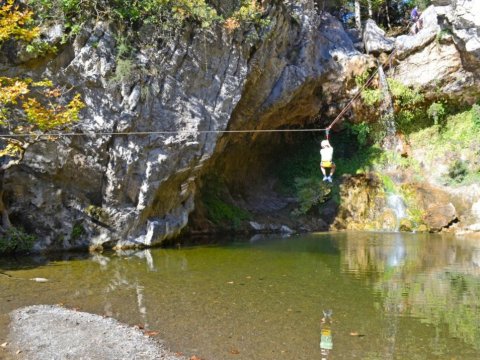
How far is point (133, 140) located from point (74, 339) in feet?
27.3

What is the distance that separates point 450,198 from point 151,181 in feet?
39.3

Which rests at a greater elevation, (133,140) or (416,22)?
(416,22)

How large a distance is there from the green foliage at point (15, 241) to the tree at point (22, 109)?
24 centimetres

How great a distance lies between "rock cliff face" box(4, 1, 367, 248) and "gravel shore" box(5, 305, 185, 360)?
6388 millimetres

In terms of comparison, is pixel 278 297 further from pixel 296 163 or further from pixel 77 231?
pixel 296 163

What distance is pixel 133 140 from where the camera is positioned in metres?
13.5

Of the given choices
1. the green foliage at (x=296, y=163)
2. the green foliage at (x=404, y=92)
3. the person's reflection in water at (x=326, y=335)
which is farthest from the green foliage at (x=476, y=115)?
the person's reflection in water at (x=326, y=335)

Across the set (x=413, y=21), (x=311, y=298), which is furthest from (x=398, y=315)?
(x=413, y=21)

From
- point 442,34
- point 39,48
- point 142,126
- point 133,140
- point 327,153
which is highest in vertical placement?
point 442,34

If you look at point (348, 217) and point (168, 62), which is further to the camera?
point (348, 217)

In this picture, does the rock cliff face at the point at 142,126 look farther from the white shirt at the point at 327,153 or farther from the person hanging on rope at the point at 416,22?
the person hanging on rope at the point at 416,22

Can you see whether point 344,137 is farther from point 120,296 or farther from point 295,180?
point 120,296

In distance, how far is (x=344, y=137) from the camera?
23.0 metres

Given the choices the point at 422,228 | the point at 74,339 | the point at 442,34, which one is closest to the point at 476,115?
the point at 442,34
